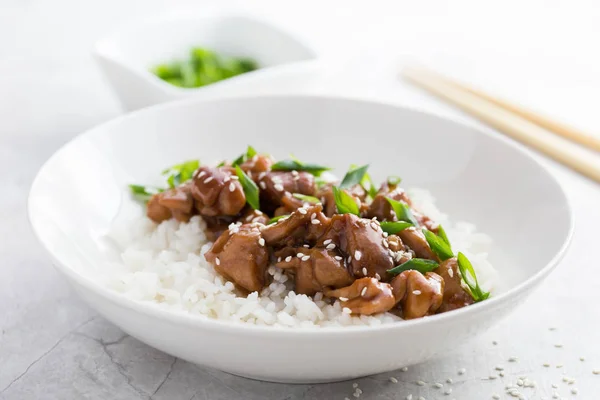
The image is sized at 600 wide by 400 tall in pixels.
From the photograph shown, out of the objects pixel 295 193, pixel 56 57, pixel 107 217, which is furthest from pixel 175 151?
pixel 56 57

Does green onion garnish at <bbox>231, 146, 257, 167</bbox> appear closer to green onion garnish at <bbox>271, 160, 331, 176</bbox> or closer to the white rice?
green onion garnish at <bbox>271, 160, 331, 176</bbox>

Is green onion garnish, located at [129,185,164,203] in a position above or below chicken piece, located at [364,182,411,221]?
below

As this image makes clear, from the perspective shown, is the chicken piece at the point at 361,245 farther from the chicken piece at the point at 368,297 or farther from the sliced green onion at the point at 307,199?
the sliced green onion at the point at 307,199

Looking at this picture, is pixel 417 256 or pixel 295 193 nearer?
pixel 417 256

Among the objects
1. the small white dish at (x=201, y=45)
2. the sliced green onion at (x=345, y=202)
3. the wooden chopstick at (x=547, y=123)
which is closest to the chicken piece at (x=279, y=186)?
the sliced green onion at (x=345, y=202)

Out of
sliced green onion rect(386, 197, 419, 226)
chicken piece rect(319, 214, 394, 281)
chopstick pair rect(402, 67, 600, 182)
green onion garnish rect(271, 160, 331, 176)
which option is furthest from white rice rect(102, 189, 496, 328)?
chopstick pair rect(402, 67, 600, 182)

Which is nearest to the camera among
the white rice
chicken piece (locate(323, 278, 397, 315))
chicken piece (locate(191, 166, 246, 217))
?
chicken piece (locate(323, 278, 397, 315))

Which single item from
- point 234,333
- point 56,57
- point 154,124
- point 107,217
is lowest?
point 56,57

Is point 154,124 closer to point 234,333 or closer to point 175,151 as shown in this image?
point 175,151
